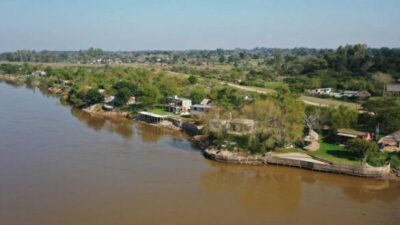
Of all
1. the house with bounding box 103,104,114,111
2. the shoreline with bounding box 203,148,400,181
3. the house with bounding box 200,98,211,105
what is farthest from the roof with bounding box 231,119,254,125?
the house with bounding box 103,104,114,111

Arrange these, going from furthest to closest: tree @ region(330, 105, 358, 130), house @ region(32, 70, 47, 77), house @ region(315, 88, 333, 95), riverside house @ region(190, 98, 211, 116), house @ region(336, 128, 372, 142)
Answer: house @ region(32, 70, 47, 77) < house @ region(315, 88, 333, 95) < riverside house @ region(190, 98, 211, 116) < tree @ region(330, 105, 358, 130) < house @ region(336, 128, 372, 142)

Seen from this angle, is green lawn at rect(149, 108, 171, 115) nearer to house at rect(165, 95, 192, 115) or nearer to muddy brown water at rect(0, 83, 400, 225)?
house at rect(165, 95, 192, 115)

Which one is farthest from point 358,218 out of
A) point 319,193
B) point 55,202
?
point 55,202

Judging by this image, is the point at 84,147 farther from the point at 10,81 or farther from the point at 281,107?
the point at 10,81

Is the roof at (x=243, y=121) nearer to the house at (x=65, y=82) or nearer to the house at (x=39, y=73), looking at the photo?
the house at (x=65, y=82)

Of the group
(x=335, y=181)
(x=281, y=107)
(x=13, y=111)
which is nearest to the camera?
(x=335, y=181)

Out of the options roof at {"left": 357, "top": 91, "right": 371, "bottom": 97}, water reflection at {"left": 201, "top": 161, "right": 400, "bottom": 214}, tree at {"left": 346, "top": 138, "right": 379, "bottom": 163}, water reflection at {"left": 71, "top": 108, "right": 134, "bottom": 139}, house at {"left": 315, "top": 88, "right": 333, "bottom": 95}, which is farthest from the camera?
house at {"left": 315, "top": 88, "right": 333, "bottom": 95}

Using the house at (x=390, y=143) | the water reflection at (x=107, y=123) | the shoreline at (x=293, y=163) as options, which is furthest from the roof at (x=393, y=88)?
the water reflection at (x=107, y=123)
